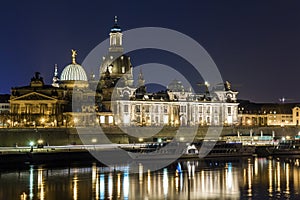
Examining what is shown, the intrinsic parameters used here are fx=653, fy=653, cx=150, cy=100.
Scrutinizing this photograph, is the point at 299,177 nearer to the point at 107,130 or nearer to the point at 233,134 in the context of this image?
the point at 107,130

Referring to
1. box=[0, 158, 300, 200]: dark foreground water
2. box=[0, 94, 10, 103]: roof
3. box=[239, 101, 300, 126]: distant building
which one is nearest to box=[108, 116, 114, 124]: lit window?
box=[0, 94, 10, 103]: roof

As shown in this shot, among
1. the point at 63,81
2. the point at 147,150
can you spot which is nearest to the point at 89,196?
the point at 147,150

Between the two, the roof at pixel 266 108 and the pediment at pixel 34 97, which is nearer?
the pediment at pixel 34 97

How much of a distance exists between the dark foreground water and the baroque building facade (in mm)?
41523

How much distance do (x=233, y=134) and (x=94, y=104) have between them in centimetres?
2721

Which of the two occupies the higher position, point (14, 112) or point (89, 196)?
point (14, 112)

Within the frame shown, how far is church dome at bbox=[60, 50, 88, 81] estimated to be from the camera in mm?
120125

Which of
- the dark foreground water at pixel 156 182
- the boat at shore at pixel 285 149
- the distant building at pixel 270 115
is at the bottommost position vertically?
the dark foreground water at pixel 156 182

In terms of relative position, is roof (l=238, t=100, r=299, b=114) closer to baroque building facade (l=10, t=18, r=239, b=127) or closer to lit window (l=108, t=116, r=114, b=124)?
baroque building facade (l=10, t=18, r=239, b=127)

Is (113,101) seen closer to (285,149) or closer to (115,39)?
(115,39)

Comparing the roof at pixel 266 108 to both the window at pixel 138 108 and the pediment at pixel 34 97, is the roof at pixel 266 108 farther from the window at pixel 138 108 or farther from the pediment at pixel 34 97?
the pediment at pixel 34 97

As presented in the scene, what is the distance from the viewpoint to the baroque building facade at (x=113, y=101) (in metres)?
105

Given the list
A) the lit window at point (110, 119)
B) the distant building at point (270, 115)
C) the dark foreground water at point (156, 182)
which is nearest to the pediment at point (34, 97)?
the lit window at point (110, 119)

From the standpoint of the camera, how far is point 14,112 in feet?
344
